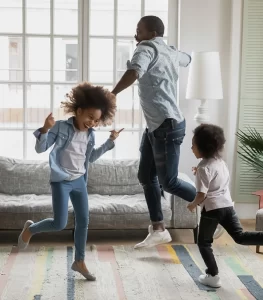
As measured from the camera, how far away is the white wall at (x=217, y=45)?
5.68 metres

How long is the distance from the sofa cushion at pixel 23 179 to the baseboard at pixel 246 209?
1725mm

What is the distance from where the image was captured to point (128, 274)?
4.21 metres

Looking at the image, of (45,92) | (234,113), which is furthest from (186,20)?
(45,92)

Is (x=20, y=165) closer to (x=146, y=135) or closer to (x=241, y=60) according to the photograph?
(x=146, y=135)

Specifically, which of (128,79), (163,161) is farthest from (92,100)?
(163,161)

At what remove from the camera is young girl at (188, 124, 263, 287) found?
380cm

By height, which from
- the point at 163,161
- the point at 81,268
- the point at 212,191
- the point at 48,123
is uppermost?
the point at 48,123

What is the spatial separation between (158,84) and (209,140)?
563mm

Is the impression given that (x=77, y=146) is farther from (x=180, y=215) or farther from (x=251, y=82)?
(x=251, y=82)

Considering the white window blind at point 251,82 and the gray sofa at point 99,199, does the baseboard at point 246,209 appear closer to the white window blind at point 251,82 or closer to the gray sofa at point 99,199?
the white window blind at point 251,82

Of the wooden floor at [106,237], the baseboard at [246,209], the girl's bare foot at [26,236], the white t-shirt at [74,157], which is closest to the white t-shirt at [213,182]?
the white t-shirt at [74,157]

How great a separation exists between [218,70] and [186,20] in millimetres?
562

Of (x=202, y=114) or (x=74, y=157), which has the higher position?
(x=202, y=114)

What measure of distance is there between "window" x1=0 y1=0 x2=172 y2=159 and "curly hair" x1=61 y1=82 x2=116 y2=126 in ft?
6.38
